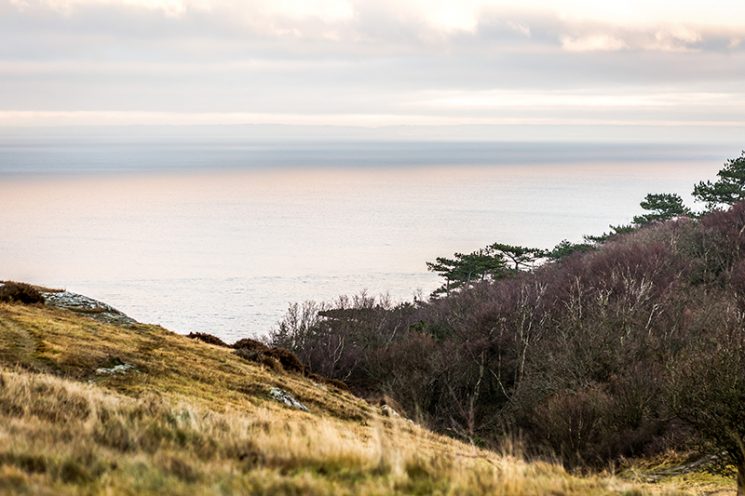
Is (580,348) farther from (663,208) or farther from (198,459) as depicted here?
(663,208)

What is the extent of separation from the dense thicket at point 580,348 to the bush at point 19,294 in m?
15.1

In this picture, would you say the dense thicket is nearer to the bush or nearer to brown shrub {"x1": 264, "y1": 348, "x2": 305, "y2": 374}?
brown shrub {"x1": 264, "y1": 348, "x2": 305, "y2": 374}

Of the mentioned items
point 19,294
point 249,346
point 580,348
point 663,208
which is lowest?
point 580,348

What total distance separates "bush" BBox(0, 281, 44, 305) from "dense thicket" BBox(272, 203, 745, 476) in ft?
49.6

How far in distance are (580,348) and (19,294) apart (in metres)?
31.3

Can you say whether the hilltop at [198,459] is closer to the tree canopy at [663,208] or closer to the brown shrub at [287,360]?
the brown shrub at [287,360]

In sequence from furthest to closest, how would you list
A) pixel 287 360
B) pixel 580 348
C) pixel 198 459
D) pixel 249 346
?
pixel 580 348 < pixel 249 346 < pixel 287 360 < pixel 198 459

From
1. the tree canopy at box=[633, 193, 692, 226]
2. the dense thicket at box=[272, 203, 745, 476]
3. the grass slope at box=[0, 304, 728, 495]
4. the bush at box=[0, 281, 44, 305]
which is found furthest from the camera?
the tree canopy at box=[633, 193, 692, 226]

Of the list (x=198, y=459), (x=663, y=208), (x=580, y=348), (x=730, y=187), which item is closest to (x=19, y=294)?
(x=198, y=459)

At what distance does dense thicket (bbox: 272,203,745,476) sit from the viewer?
27578mm

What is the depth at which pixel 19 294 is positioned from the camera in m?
23.3

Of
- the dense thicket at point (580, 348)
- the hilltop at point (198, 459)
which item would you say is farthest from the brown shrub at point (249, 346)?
the hilltop at point (198, 459)

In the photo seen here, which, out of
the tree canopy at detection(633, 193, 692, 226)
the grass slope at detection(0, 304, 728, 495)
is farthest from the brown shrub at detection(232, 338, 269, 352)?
the tree canopy at detection(633, 193, 692, 226)

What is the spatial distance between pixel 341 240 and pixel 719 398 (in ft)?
500
